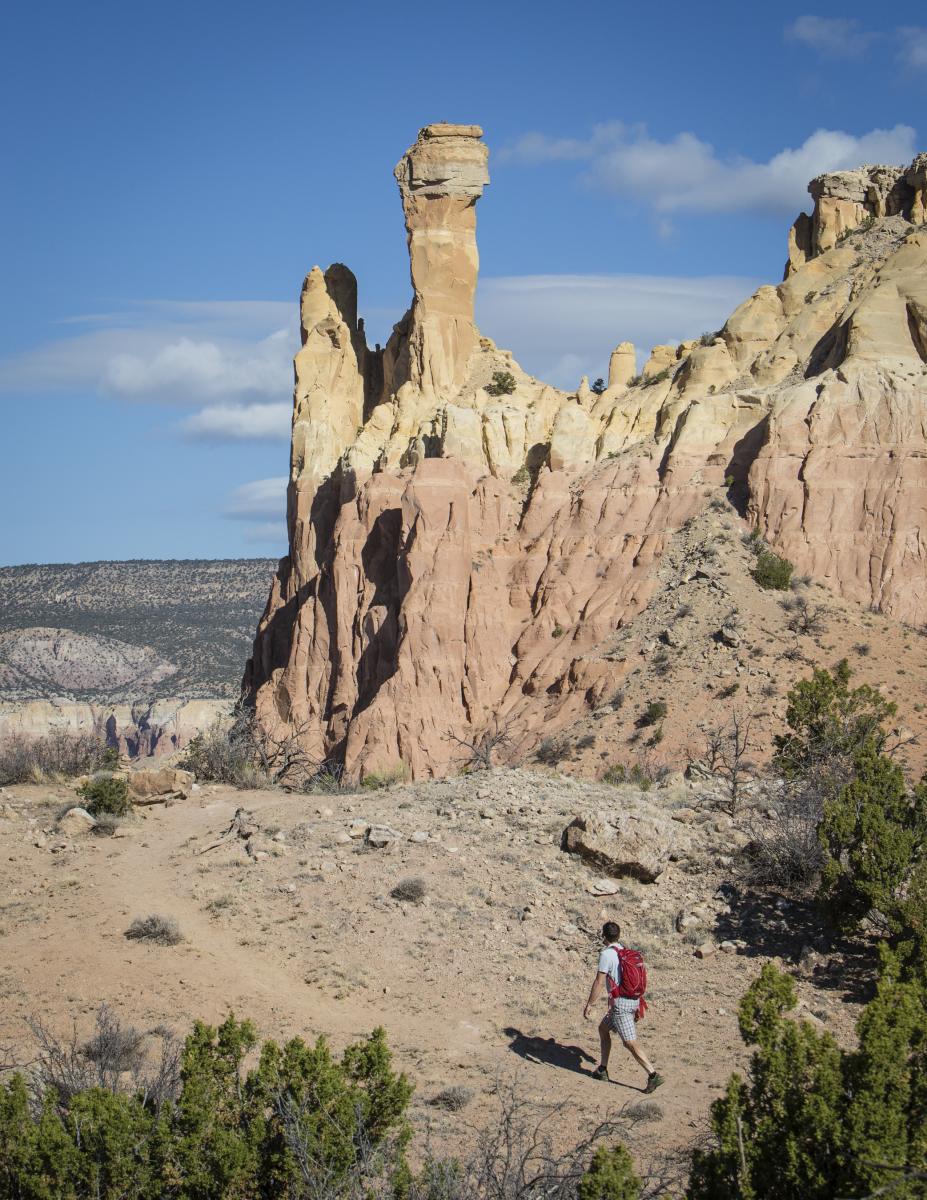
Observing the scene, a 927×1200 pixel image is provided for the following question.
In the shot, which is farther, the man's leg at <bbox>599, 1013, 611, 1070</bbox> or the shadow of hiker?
the shadow of hiker

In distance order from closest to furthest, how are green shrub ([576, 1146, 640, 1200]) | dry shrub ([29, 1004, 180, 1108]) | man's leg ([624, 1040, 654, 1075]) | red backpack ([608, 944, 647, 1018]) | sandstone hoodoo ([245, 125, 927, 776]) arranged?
green shrub ([576, 1146, 640, 1200])
dry shrub ([29, 1004, 180, 1108])
man's leg ([624, 1040, 654, 1075])
red backpack ([608, 944, 647, 1018])
sandstone hoodoo ([245, 125, 927, 776])

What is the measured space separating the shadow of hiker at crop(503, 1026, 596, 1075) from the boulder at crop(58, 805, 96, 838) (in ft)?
33.2

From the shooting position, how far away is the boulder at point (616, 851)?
52.9 feet

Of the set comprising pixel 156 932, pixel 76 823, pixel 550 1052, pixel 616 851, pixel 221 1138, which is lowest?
pixel 550 1052

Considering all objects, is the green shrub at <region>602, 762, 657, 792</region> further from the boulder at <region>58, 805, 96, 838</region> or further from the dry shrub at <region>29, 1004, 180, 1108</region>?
the dry shrub at <region>29, 1004, 180, 1108</region>

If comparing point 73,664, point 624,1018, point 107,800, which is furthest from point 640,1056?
point 73,664

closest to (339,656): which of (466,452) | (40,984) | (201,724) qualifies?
(466,452)

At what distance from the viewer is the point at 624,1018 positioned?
37.0 feet

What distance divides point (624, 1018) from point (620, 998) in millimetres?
184

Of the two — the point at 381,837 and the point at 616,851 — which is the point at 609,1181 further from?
the point at 381,837

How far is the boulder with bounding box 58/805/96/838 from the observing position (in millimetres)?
19906

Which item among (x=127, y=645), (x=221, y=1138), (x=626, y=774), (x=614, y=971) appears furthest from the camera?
(x=127, y=645)

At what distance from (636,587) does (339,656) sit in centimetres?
1226

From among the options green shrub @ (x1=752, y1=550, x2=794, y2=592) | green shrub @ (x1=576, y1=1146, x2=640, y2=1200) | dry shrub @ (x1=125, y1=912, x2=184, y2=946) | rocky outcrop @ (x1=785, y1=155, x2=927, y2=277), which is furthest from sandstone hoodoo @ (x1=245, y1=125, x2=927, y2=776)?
green shrub @ (x1=576, y1=1146, x2=640, y2=1200)
